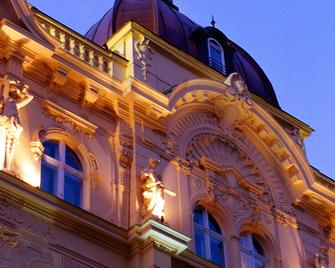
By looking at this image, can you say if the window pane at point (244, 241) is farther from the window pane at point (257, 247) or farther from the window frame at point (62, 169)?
the window frame at point (62, 169)

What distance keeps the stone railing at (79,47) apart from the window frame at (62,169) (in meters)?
2.11

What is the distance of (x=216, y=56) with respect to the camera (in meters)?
27.2

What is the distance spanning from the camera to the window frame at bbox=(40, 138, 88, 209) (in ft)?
67.7

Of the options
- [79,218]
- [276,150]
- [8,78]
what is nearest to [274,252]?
[276,150]

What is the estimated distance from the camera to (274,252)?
933 inches

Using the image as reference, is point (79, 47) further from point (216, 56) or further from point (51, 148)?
point (216, 56)

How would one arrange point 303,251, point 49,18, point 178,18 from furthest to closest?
point 178,18, point 303,251, point 49,18

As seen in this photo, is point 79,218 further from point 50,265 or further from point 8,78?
point 8,78

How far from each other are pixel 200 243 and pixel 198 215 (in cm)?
77

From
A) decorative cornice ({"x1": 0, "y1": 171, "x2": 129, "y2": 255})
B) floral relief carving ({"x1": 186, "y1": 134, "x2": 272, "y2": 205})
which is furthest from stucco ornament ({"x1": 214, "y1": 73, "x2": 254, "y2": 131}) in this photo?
decorative cornice ({"x1": 0, "y1": 171, "x2": 129, "y2": 255})

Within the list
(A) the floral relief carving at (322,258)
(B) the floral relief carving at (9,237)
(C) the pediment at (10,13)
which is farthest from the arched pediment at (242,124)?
(B) the floral relief carving at (9,237)

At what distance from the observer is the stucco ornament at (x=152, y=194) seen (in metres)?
21.1

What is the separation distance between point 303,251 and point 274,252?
887 millimetres

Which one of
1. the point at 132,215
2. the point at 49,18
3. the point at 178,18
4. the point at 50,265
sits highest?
the point at 178,18
